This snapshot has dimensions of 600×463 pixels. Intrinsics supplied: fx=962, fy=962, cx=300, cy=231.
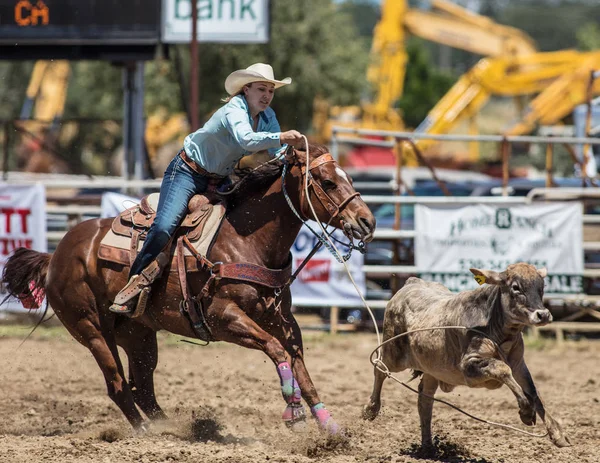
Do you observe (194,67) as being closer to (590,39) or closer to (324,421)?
(324,421)

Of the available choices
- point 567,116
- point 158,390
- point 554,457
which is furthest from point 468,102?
point 554,457

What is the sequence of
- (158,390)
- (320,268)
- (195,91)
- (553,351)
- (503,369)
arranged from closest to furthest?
(503,369)
(158,390)
(553,351)
(320,268)
(195,91)

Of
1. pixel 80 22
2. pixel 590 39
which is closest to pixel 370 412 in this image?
pixel 80 22

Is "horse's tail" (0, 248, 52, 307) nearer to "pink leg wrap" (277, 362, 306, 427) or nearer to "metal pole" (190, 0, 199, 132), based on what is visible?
"pink leg wrap" (277, 362, 306, 427)

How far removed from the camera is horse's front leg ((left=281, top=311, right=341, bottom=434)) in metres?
5.81

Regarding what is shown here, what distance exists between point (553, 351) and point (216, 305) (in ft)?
19.1

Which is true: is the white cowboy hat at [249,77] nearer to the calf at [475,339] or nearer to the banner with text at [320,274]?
the calf at [475,339]

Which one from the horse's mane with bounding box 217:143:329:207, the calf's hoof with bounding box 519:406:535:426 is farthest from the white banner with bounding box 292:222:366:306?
the calf's hoof with bounding box 519:406:535:426

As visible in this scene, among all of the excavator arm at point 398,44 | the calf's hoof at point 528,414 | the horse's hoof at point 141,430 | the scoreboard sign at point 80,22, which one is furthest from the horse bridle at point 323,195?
the excavator arm at point 398,44

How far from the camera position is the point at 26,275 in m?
7.03

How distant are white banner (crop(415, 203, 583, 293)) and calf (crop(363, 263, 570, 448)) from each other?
179 inches

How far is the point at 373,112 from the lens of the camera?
30.9 m

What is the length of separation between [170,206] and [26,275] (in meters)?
1.55

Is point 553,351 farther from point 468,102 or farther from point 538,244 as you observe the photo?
point 468,102
